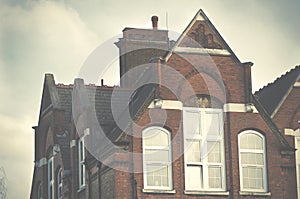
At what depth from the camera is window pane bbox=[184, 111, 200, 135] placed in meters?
36.9

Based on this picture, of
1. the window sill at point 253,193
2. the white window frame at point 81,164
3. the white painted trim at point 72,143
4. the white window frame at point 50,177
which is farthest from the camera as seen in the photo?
the white window frame at point 50,177

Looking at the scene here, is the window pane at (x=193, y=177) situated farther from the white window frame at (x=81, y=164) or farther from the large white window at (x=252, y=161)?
the white window frame at (x=81, y=164)

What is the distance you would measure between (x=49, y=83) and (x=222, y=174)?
12.0 m

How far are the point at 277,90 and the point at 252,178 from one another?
6.07m

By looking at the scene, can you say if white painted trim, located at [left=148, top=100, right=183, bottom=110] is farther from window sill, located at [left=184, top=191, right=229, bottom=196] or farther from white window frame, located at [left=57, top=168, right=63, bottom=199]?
white window frame, located at [left=57, top=168, right=63, bottom=199]

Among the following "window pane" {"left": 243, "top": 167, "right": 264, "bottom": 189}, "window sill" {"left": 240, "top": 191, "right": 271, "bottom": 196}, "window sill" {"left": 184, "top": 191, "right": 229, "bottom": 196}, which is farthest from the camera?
"window pane" {"left": 243, "top": 167, "right": 264, "bottom": 189}

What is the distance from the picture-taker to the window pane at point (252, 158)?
122 ft

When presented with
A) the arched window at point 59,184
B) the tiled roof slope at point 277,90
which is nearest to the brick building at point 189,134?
the tiled roof slope at point 277,90

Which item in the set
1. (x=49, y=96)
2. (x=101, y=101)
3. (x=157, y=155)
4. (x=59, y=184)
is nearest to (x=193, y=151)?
(x=157, y=155)

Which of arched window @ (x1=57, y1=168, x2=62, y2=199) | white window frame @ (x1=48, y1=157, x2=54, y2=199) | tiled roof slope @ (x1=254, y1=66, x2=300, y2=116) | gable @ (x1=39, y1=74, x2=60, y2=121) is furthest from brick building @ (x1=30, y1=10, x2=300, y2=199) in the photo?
white window frame @ (x1=48, y1=157, x2=54, y2=199)

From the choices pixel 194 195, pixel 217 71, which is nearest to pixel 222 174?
pixel 194 195

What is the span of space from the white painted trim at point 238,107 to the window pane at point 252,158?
1741 millimetres

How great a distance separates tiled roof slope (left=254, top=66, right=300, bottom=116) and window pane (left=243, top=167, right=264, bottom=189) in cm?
394

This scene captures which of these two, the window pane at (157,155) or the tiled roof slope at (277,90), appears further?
the tiled roof slope at (277,90)
